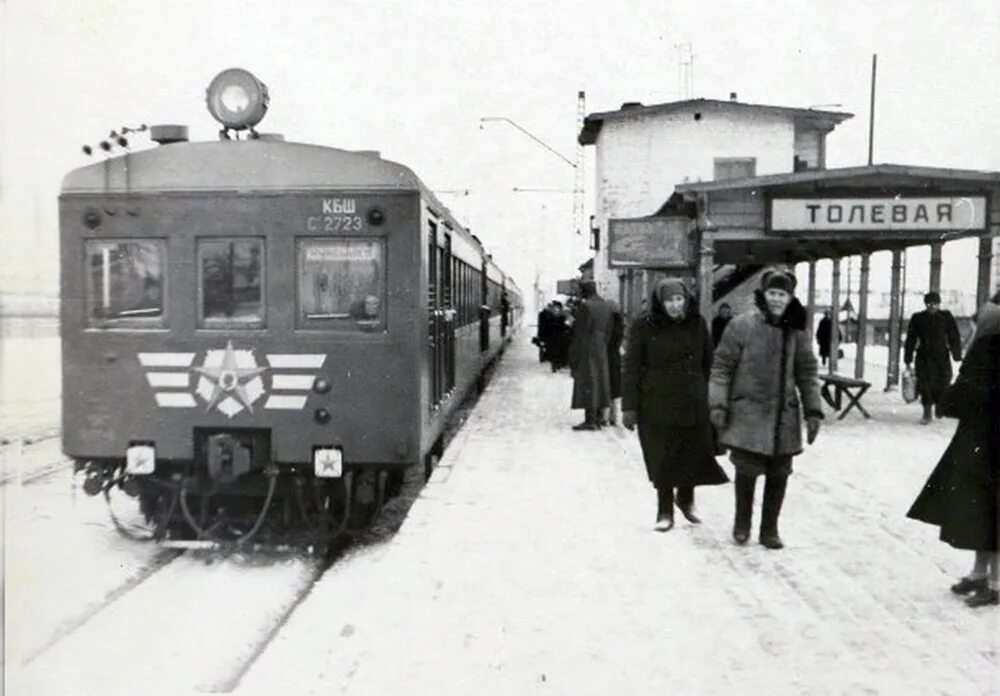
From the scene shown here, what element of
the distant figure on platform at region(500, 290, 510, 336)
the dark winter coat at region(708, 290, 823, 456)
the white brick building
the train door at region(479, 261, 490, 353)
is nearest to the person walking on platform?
the dark winter coat at region(708, 290, 823, 456)

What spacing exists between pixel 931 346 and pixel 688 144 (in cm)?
1665

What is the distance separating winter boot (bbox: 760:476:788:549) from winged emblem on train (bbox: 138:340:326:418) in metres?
3.08

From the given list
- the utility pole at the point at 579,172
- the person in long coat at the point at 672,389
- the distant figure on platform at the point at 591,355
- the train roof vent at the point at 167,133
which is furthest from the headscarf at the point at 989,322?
the utility pole at the point at 579,172

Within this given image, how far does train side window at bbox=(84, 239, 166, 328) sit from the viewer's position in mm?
6992

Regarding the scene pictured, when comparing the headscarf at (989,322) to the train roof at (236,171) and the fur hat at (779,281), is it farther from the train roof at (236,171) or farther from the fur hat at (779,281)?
the train roof at (236,171)

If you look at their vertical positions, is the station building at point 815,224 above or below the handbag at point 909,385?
above

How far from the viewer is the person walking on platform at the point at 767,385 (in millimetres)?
6277

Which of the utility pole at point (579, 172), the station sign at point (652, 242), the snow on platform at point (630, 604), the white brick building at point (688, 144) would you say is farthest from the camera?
the utility pole at point (579, 172)

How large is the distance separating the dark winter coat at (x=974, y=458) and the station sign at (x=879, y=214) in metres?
6.73

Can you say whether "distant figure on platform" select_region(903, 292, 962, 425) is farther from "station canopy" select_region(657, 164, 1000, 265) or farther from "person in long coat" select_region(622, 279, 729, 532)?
"person in long coat" select_region(622, 279, 729, 532)

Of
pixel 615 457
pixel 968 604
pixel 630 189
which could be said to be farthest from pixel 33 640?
pixel 630 189

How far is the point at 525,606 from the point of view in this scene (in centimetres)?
525

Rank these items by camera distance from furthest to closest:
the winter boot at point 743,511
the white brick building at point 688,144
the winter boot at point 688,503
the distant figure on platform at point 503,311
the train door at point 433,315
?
1. the white brick building at point 688,144
2. the distant figure on platform at point 503,311
3. the train door at point 433,315
4. the winter boot at point 688,503
5. the winter boot at point 743,511

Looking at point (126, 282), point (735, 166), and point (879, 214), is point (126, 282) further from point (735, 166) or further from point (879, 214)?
point (735, 166)
